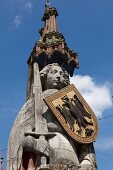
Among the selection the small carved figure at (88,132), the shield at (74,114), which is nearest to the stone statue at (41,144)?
the shield at (74,114)

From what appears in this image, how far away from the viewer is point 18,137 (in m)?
13.2

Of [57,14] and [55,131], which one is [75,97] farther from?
[57,14]

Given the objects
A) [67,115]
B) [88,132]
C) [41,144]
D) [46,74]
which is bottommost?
[41,144]

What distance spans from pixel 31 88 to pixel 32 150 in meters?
3.14

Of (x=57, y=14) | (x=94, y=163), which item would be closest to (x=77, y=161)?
(x=94, y=163)

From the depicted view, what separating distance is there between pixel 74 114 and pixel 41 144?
194 cm

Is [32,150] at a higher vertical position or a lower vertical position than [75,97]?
lower

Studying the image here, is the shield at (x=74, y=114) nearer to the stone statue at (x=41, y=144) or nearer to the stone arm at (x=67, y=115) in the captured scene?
the stone arm at (x=67, y=115)

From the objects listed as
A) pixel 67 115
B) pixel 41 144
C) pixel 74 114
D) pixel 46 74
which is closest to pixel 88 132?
pixel 74 114

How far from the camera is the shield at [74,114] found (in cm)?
1357

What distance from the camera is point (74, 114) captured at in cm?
1402

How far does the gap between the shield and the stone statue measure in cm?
22

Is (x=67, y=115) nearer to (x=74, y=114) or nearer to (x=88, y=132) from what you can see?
(x=74, y=114)

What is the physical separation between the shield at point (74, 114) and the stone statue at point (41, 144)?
0.22 meters
